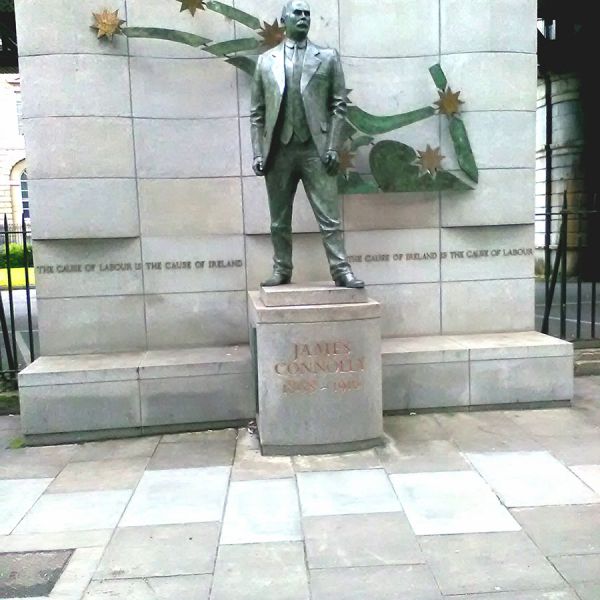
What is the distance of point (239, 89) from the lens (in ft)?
22.9

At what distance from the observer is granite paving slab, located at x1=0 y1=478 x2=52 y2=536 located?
4461 millimetres

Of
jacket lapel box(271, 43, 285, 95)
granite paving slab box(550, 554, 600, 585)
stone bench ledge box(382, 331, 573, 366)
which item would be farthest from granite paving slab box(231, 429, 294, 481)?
jacket lapel box(271, 43, 285, 95)

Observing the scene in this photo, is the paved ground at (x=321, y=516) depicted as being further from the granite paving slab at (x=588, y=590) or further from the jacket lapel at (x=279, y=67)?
the jacket lapel at (x=279, y=67)

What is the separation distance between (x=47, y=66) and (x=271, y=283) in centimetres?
325

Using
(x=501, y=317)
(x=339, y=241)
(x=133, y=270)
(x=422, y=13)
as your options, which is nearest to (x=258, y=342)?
(x=339, y=241)

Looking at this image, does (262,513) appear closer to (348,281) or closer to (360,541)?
(360,541)

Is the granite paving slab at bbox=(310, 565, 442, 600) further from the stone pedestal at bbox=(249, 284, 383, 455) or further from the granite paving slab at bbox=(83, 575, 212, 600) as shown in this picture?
the stone pedestal at bbox=(249, 284, 383, 455)

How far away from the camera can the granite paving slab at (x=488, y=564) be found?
11.4 feet

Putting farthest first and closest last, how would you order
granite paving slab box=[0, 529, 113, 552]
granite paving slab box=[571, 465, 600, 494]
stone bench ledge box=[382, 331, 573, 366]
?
stone bench ledge box=[382, 331, 573, 366], granite paving slab box=[571, 465, 600, 494], granite paving slab box=[0, 529, 113, 552]

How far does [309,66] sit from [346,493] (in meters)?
3.49

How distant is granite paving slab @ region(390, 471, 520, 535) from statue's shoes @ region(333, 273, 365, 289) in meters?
1.66

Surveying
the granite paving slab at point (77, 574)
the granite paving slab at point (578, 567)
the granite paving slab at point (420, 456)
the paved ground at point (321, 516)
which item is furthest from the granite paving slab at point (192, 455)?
the granite paving slab at point (578, 567)

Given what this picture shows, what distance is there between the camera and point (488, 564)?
145 inches

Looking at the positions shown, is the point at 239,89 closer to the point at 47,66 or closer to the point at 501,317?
the point at 47,66
